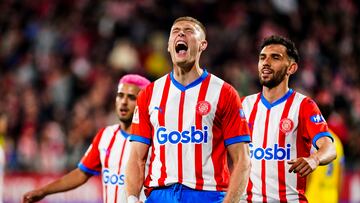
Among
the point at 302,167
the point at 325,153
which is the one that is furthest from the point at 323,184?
the point at 302,167

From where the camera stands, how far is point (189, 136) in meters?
5.53

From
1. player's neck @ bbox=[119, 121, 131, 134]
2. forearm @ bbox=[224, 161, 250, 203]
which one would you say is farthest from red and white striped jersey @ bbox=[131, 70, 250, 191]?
player's neck @ bbox=[119, 121, 131, 134]

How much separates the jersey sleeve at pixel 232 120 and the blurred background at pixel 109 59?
24.1 ft

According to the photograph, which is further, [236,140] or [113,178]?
[113,178]

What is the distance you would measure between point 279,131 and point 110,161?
1.50 metres

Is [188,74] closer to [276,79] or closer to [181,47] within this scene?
[181,47]

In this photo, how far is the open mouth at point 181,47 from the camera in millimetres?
5586

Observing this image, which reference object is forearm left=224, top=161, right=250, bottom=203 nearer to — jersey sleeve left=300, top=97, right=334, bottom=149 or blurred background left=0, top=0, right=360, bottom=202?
jersey sleeve left=300, top=97, right=334, bottom=149

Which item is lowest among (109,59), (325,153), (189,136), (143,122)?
(325,153)

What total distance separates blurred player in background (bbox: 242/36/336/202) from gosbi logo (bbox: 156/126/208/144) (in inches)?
36.4

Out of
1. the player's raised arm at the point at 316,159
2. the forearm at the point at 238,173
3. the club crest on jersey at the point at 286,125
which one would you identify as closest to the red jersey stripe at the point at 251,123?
the club crest on jersey at the point at 286,125

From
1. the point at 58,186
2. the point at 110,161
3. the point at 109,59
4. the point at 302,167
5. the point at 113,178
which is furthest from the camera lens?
the point at 109,59

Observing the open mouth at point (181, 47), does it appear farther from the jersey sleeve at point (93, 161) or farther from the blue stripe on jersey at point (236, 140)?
the jersey sleeve at point (93, 161)

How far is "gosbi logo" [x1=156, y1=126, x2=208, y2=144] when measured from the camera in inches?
217
